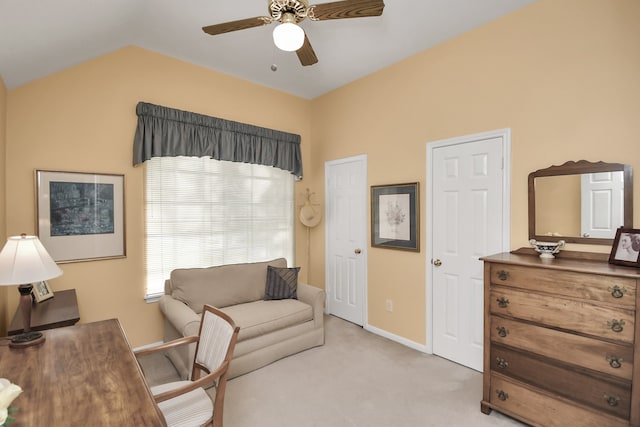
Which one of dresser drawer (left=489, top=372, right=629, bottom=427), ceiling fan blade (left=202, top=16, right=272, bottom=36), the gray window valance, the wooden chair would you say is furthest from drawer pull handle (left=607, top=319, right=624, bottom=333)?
the gray window valance

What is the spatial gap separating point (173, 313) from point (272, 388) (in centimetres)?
106

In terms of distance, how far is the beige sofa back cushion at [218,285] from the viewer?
2.93 m

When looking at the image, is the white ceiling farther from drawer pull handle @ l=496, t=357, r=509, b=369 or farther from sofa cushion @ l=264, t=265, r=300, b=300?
drawer pull handle @ l=496, t=357, r=509, b=369

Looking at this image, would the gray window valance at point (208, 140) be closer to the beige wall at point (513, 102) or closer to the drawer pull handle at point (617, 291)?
the beige wall at point (513, 102)

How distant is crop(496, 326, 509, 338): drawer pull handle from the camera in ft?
6.79

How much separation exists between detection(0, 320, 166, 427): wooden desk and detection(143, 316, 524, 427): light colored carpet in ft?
3.56

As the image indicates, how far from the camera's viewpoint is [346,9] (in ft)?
5.87

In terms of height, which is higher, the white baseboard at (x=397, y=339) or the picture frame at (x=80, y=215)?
the picture frame at (x=80, y=215)

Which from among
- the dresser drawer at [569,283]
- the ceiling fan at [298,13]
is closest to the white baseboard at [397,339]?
the dresser drawer at [569,283]

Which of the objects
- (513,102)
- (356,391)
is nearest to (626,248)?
(513,102)

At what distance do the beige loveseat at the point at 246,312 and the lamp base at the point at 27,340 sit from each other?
954 millimetres

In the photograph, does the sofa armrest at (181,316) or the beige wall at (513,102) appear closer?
the beige wall at (513,102)

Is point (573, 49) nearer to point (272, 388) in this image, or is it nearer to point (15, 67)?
point (272, 388)

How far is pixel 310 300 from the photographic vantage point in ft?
10.7
